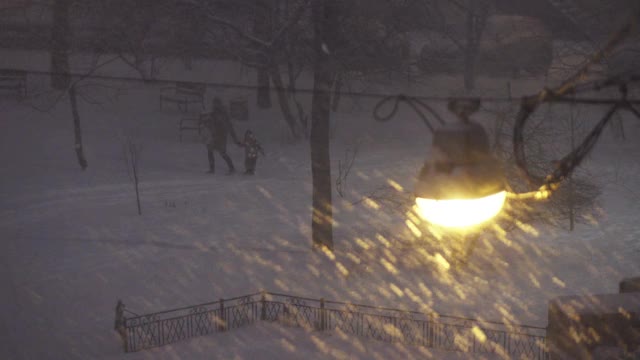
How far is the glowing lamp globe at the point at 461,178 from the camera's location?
2967 mm

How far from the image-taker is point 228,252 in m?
13.5

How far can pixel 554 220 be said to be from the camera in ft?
46.9

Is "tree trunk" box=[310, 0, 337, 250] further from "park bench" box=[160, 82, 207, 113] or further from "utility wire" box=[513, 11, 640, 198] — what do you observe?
"park bench" box=[160, 82, 207, 113]

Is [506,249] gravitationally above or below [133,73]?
below

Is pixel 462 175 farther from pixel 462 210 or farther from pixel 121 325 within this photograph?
pixel 121 325

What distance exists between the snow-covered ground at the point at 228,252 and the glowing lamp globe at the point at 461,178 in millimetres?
6430

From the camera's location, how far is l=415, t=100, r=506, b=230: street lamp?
2967 mm

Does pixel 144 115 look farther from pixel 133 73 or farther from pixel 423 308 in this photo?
pixel 423 308

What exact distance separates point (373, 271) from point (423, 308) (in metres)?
1.89

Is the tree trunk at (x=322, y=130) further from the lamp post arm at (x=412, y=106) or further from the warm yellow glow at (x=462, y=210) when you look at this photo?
the warm yellow glow at (x=462, y=210)

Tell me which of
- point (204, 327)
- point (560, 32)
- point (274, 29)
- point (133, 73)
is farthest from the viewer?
point (133, 73)

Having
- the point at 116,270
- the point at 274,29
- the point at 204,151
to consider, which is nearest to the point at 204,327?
the point at 116,270

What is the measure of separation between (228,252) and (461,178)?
10.9m

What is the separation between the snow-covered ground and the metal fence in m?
0.36
